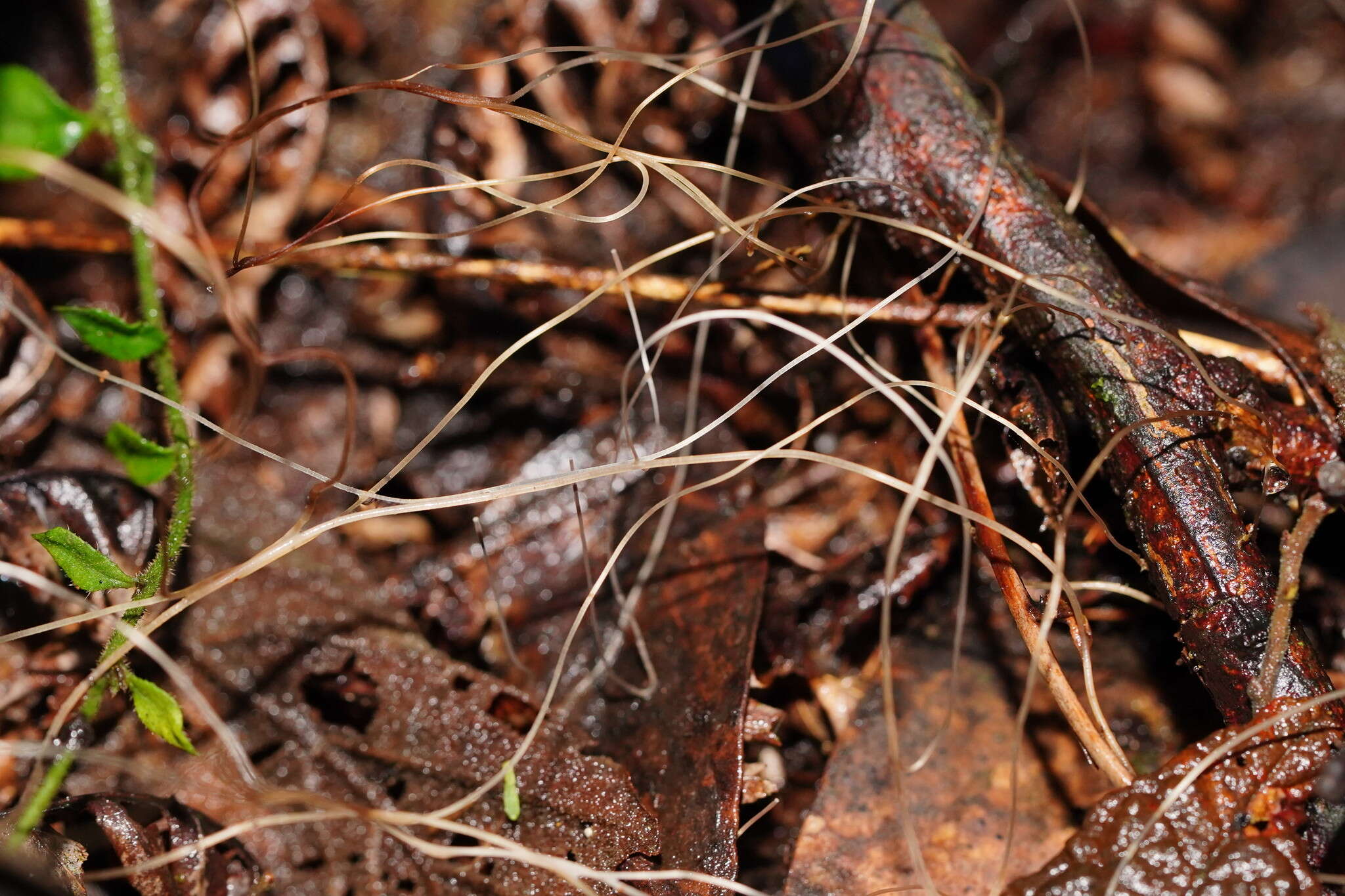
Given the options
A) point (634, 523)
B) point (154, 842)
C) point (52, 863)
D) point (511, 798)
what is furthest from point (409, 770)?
point (634, 523)

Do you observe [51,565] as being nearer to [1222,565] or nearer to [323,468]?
[323,468]

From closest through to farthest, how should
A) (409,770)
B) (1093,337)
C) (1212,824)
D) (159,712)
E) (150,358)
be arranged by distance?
(1212,824) → (159,712) → (1093,337) → (409,770) → (150,358)

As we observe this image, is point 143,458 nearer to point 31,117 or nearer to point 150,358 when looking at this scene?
point 150,358

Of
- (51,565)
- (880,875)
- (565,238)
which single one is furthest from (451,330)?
(880,875)

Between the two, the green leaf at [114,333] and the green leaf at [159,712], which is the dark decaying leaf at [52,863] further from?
the green leaf at [114,333]

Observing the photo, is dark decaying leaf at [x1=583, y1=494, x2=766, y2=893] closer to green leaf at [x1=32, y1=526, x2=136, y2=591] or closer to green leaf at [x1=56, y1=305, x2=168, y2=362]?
green leaf at [x1=32, y1=526, x2=136, y2=591]

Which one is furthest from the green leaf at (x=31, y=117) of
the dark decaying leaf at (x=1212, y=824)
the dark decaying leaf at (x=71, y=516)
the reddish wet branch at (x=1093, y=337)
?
the dark decaying leaf at (x=1212, y=824)
